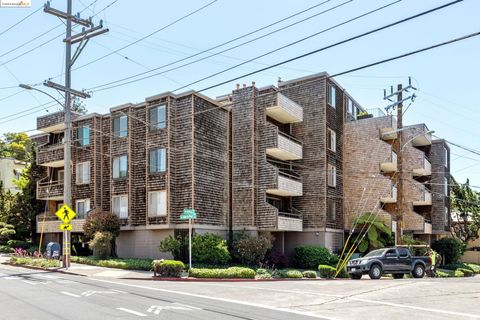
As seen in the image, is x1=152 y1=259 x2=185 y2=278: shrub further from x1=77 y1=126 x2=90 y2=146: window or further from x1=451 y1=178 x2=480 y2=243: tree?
x1=451 y1=178 x2=480 y2=243: tree

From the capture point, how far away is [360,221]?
38.7 meters

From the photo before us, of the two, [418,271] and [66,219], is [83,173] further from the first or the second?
[418,271]

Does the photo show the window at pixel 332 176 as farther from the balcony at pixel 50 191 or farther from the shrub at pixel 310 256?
the balcony at pixel 50 191

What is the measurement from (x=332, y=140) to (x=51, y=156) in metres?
21.8

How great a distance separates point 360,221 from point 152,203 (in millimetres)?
15486

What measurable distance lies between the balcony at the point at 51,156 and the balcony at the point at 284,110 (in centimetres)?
1660

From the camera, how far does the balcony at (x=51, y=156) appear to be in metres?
40.8

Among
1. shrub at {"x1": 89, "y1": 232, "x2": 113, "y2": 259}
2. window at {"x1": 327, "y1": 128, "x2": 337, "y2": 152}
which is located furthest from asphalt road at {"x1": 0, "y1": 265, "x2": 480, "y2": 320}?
window at {"x1": 327, "y1": 128, "x2": 337, "y2": 152}

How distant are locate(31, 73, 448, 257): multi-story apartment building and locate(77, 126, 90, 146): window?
0.26 feet

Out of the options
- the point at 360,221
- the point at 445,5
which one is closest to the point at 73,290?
the point at 445,5

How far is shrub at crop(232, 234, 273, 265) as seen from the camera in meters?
30.8

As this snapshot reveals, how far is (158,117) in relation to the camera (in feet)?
110

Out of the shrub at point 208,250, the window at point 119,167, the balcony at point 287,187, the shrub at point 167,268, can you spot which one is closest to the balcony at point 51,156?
the window at point 119,167

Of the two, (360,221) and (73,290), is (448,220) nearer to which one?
(360,221)
